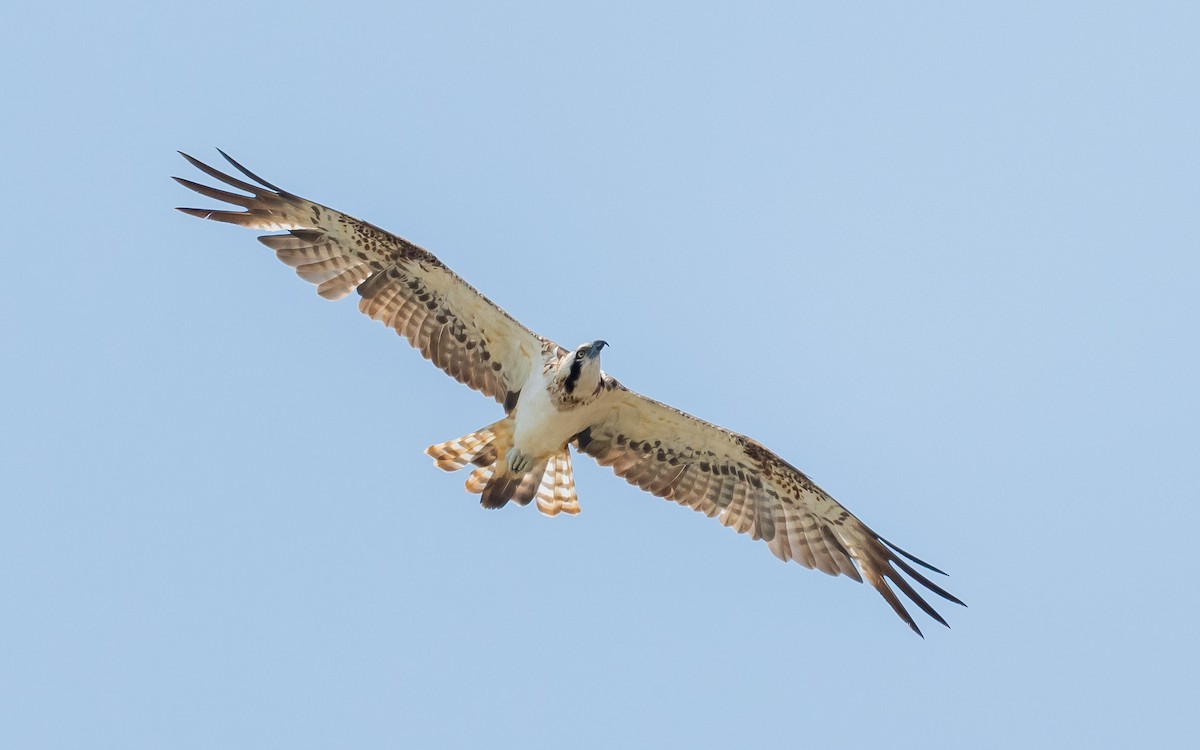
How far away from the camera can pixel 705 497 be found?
13281 mm

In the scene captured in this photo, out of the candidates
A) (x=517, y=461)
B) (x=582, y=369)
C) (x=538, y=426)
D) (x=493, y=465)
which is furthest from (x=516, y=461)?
(x=582, y=369)

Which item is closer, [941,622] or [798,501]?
[941,622]

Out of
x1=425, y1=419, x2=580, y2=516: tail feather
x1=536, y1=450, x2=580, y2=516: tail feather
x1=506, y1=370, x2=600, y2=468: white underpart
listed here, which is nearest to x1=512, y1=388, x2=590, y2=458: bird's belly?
x1=506, y1=370, x2=600, y2=468: white underpart

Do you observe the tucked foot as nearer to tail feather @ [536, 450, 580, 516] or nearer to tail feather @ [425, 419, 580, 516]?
tail feather @ [425, 419, 580, 516]

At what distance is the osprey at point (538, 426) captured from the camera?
1248 centimetres

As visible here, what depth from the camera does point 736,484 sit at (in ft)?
43.2

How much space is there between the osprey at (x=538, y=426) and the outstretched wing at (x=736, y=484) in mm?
11

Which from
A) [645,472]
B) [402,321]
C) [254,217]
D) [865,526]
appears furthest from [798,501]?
[254,217]

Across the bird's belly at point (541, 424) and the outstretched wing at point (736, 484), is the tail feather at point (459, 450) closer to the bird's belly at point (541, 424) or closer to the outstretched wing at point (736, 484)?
the bird's belly at point (541, 424)

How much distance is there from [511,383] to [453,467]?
964 millimetres

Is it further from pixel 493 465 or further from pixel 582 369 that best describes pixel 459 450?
pixel 582 369

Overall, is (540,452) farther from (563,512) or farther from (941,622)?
(941,622)

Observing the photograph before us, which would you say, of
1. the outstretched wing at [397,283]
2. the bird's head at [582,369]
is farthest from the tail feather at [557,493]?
the bird's head at [582,369]

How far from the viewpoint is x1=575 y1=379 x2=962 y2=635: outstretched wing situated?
1271 centimetres
